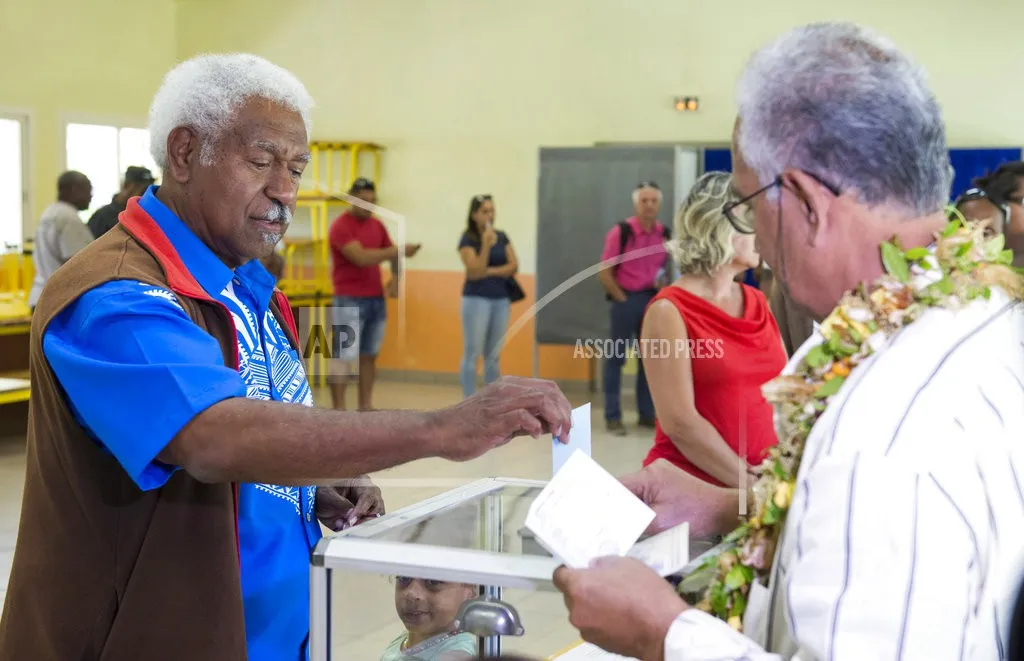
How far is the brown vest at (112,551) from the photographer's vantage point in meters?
1.47

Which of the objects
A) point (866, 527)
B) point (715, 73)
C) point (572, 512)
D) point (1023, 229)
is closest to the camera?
point (866, 527)

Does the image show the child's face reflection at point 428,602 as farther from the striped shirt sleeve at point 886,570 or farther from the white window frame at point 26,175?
the white window frame at point 26,175

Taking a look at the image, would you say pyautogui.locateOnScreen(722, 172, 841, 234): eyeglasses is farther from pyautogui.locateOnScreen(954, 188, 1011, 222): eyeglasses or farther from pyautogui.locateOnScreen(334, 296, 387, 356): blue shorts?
pyautogui.locateOnScreen(334, 296, 387, 356): blue shorts

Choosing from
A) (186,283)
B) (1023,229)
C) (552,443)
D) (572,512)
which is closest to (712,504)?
(552,443)

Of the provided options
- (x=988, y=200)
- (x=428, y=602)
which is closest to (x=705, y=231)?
(x=428, y=602)

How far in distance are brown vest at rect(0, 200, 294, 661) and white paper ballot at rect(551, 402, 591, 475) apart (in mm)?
458

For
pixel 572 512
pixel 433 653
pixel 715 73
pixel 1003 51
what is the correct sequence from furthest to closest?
pixel 715 73
pixel 1003 51
pixel 433 653
pixel 572 512

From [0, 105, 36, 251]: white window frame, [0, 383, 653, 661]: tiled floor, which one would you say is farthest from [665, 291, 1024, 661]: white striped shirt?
[0, 105, 36, 251]: white window frame

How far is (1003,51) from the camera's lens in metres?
8.43

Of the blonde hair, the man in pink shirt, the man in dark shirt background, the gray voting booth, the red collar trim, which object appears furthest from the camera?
the gray voting booth

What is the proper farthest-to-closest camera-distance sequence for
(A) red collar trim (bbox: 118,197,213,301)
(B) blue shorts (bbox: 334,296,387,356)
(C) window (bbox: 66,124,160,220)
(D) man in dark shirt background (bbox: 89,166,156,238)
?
(C) window (bbox: 66,124,160,220)
(B) blue shorts (bbox: 334,296,387,356)
(D) man in dark shirt background (bbox: 89,166,156,238)
(A) red collar trim (bbox: 118,197,213,301)

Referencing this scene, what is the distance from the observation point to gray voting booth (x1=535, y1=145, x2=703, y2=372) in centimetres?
866

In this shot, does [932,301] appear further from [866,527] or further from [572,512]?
[572,512]

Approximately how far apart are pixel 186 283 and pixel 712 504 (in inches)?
30.8
